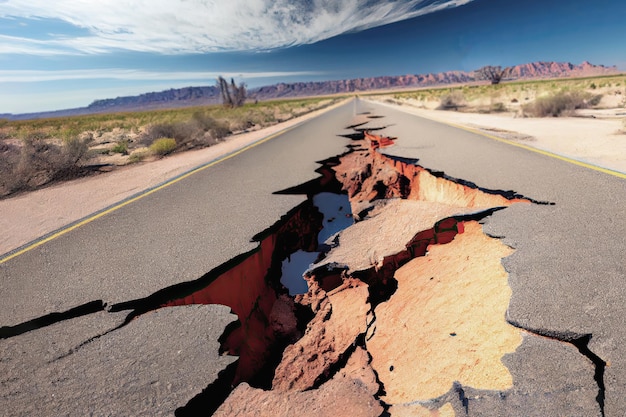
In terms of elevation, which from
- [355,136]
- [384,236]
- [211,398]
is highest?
[355,136]

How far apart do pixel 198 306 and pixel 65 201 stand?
529 cm

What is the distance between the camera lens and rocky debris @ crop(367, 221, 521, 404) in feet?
6.35

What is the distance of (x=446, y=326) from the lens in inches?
95.6

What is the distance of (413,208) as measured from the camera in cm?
469

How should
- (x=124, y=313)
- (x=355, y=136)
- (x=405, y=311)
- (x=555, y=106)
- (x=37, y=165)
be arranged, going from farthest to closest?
(x=555, y=106) → (x=355, y=136) → (x=37, y=165) → (x=405, y=311) → (x=124, y=313)

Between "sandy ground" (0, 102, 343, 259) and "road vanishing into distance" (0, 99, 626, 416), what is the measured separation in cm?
74

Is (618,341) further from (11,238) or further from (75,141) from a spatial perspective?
(75,141)

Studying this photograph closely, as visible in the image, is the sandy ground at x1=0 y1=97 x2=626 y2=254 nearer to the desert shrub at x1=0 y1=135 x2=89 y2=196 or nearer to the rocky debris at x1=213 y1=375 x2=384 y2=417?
the desert shrub at x1=0 y1=135 x2=89 y2=196

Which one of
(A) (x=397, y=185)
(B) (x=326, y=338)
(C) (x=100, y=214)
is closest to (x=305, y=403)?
(B) (x=326, y=338)

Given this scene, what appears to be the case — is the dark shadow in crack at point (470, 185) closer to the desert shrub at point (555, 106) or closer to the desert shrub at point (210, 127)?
the desert shrub at point (210, 127)

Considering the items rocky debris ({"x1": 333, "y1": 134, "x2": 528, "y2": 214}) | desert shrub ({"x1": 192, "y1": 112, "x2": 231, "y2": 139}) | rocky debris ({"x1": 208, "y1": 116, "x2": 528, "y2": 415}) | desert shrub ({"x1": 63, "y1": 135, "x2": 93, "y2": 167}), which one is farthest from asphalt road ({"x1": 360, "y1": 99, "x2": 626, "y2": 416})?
desert shrub ({"x1": 192, "y1": 112, "x2": 231, "y2": 139})

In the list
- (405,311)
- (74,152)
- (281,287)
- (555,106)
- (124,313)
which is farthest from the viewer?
(555,106)

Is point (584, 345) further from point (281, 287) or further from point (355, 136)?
point (355, 136)

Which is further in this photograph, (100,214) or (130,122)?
(130,122)
